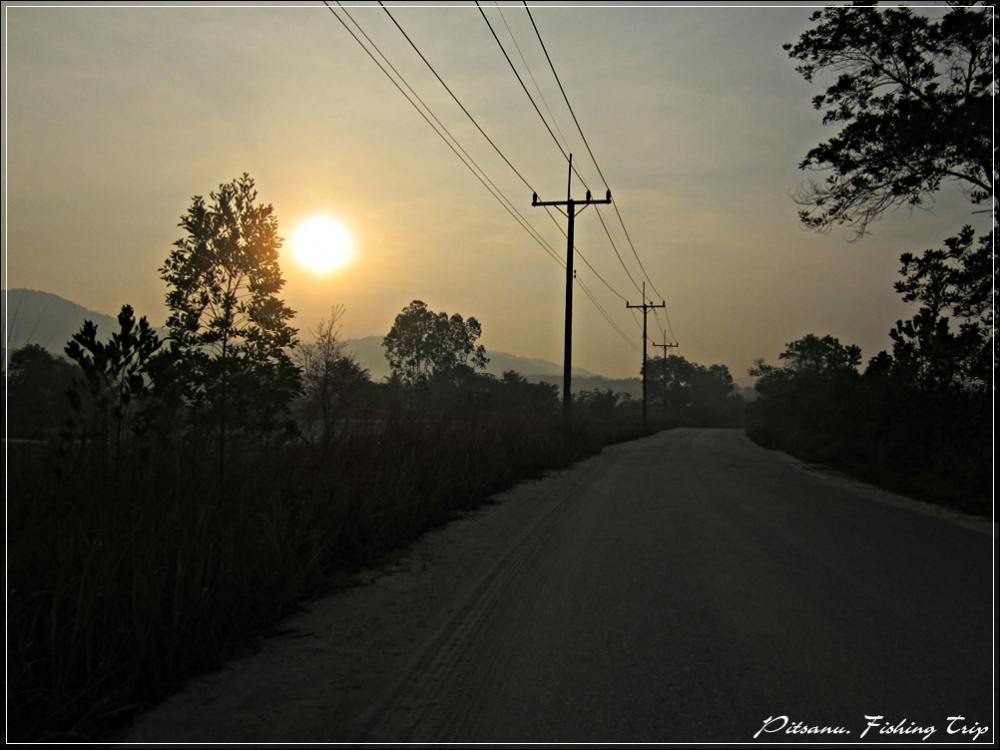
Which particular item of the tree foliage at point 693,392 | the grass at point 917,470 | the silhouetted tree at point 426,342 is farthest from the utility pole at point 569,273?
the tree foliage at point 693,392

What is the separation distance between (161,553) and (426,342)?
49.8 metres

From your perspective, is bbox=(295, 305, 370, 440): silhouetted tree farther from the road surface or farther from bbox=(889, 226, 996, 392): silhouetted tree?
bbox=(889, 226, 996, 392): silhouetted tree

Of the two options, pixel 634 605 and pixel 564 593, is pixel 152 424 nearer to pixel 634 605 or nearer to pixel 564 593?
pixel 564 593

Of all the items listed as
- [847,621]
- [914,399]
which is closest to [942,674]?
[847,621]

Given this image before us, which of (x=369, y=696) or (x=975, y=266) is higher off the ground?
(x=975, y=266)

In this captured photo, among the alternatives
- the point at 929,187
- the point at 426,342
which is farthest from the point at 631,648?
the point at 426,342

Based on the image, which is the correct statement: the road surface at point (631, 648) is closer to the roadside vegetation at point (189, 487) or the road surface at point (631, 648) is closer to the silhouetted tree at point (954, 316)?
the roadside vegetation at point (189, 487)

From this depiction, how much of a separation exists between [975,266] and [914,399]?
3.78m

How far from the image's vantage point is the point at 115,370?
6.28 metres

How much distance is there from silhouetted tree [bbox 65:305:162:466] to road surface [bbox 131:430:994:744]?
274cm

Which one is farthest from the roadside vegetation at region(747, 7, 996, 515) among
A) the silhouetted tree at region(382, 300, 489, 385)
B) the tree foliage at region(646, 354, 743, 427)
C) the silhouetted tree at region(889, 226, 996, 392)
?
the tree foliage at region(646, 354, 743, 427)

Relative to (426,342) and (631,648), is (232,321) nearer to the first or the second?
(631,648)

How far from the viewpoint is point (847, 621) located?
202 inches

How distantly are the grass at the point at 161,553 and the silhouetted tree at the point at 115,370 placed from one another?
0.28 metres
